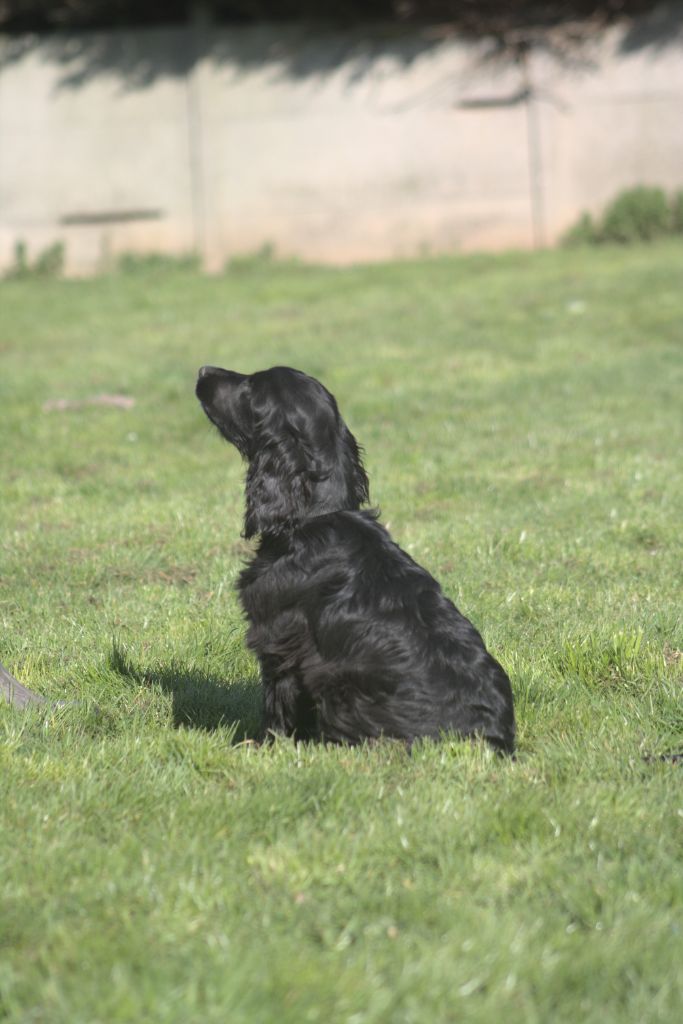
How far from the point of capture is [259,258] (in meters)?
18.4

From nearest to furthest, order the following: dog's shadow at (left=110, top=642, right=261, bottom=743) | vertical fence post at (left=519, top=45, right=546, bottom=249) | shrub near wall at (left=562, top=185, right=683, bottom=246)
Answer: dog's shadow at (left=110, top=642, right=261, bottom=743), shrub near wall at (left=562, top=185, right=683, bottom=246), vertical fence post at (left=519, top=45, right=546, bottom=249)

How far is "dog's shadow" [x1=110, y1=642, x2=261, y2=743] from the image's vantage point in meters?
4.46

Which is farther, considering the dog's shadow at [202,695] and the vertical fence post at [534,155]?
the vertical fence post at [534,155]

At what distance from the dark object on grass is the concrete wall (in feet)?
49.1

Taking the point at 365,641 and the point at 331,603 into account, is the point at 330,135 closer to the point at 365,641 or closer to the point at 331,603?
the point at 331,603

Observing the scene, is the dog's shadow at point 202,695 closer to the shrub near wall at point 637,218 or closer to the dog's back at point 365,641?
the dog's back at point 365,641

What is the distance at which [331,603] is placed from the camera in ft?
13.4

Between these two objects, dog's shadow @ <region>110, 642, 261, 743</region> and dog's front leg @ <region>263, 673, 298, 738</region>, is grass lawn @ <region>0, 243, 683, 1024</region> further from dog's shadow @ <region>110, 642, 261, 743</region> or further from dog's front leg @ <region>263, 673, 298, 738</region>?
dog's front leg @ <region>263, 673, 298, 738</region>

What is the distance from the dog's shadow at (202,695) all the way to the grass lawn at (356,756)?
0.02m

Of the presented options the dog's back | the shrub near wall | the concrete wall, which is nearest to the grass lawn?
the dog's back

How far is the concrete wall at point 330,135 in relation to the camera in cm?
1806

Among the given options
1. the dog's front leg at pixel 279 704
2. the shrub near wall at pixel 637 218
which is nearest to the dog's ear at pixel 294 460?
the dog's front leg at pixel 279 704

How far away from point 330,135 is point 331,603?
50.6 ft

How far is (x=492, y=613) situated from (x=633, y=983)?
9.23ft
